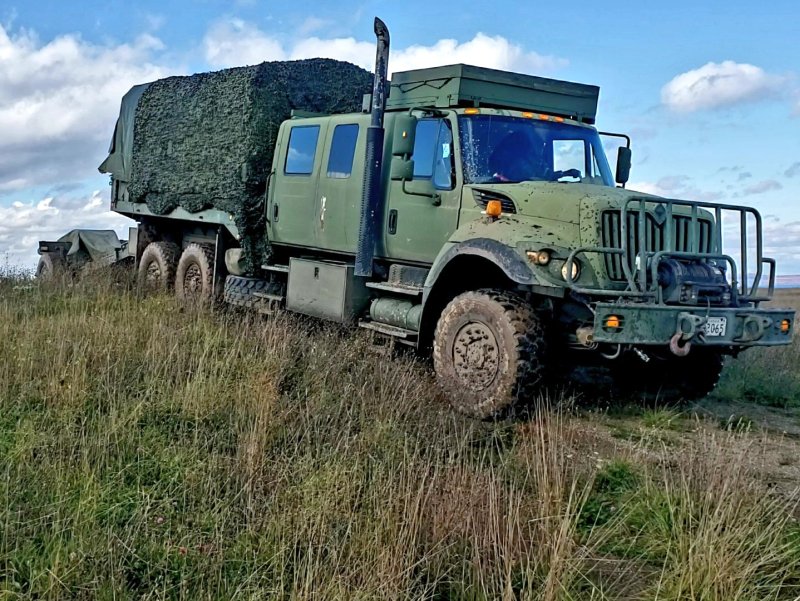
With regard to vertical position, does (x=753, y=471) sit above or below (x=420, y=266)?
below

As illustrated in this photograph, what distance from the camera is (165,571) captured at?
3975 mm

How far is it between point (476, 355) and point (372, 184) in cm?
264

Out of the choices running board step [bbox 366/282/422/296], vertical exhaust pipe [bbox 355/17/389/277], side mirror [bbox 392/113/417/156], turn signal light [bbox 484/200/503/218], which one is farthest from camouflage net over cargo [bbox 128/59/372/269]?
turn signal light [bbox 484/200/503/218]

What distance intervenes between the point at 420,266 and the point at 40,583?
5689mm

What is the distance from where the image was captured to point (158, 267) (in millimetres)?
13562

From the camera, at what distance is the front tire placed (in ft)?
23.0

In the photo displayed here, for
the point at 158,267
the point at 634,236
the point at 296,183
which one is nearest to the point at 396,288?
the point at 296,183

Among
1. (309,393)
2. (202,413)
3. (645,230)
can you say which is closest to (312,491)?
(202,413)

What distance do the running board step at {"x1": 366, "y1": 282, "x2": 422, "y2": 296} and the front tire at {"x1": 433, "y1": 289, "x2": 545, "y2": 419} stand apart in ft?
2.90

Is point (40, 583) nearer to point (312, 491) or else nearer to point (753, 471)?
point (312, 491)

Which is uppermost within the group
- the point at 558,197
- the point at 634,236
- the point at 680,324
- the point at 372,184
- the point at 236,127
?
the point at 236,127

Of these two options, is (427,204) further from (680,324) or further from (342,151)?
(680,324)

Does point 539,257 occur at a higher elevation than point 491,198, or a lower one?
lower

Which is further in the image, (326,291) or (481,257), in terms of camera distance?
(326,291)
